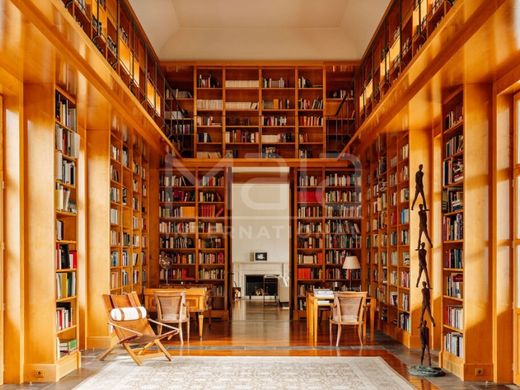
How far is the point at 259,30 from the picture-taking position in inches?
527

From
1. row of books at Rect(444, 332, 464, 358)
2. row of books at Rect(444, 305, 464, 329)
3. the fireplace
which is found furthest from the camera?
the fireplace

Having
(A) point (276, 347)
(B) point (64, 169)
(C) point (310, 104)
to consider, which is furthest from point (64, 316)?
(C) point (310, 104)

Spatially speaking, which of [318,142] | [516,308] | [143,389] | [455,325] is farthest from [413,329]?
[318,142]

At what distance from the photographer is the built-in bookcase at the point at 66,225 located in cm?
743

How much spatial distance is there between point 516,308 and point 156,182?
326 inches

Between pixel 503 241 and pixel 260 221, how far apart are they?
13.5 meters

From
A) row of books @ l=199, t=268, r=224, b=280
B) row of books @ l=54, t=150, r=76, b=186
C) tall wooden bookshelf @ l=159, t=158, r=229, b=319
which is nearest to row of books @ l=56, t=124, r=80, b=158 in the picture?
row of books @ l=54, t=150, r=76, b=186

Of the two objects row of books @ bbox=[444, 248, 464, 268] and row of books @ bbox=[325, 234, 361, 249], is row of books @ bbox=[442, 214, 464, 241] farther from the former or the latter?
row of books @ bbox=[325, 234, 361, 249]

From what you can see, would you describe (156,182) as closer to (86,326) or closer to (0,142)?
(86,326)

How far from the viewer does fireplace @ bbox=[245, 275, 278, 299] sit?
63.0 feet

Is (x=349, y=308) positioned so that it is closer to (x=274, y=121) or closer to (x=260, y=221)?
(x=274, y=121)

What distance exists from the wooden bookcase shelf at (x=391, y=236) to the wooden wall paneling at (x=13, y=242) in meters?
5.36

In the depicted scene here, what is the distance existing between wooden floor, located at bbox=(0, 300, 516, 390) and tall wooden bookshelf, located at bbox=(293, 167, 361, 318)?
1.07 m

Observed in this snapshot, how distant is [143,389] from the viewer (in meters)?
6.75
